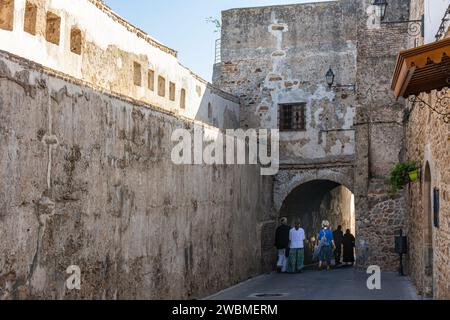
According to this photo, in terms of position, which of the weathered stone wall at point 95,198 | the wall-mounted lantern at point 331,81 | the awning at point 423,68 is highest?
the wall-mounted lantern at point 331,81

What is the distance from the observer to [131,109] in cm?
911

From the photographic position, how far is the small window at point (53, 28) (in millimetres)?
11914

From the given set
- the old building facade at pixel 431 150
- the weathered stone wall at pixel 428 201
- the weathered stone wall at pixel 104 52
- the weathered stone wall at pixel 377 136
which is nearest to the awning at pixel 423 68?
the old building facade at pixel 431 150

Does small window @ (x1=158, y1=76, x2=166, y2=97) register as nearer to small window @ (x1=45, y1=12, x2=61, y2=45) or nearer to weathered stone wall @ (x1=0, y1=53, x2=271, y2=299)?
weathered stone wall @ (x1=0, y1=53, x2=271, y2=299)

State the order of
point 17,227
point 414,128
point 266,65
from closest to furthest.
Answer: point 17,227
point 414,128
point 266,65

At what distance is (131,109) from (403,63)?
3.97 meters

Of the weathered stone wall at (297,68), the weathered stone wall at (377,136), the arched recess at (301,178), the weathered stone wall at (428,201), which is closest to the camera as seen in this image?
the weathered stone wall at (428,201)

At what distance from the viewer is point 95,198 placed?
26.3 ft

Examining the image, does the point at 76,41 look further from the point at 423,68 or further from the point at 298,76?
the point at 298,76

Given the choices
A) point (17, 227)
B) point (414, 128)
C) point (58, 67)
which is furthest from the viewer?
point (414, 128)

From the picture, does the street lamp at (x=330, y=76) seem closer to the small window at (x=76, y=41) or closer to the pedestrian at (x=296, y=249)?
the pedestrian at (x=296, y=249)

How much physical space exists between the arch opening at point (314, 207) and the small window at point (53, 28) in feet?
31.1

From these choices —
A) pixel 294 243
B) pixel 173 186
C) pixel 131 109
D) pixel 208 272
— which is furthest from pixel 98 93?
pixel 294 243

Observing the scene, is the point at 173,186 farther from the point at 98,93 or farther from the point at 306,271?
the point at 306,271
